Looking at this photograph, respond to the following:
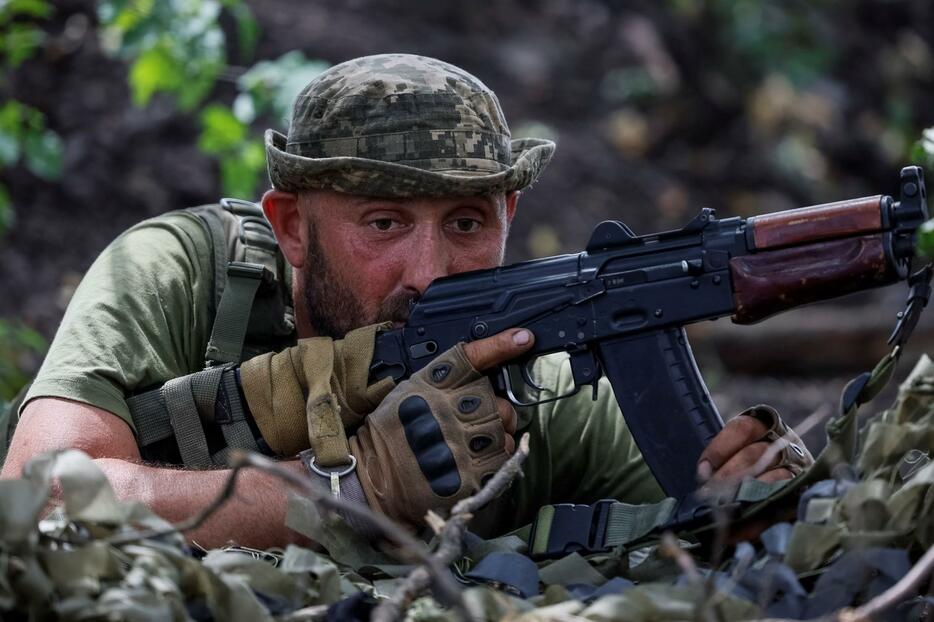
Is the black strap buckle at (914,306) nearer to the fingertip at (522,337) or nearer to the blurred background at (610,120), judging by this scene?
the fingertip at (522,337)

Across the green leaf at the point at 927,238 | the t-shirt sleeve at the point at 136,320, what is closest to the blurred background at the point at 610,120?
Result: the t-shirt sleeve at the point at 136,320

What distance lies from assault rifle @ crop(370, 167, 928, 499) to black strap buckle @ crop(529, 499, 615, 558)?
0.23m

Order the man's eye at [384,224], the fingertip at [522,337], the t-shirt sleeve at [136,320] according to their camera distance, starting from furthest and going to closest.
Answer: the man's eye at [384,224], the t-shirt sleeve at [136,320], the fingertip at [522,337]

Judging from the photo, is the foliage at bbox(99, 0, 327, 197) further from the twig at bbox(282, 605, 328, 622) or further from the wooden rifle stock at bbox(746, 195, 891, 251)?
the twig at bbox(282, 605, 328, 622)

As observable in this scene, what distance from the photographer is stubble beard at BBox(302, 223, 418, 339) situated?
130 inches

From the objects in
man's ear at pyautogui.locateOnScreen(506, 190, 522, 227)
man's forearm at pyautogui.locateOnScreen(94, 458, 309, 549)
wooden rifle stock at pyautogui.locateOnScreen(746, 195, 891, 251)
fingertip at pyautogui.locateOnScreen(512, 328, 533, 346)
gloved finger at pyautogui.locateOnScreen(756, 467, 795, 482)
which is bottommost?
man's forearm at pyautogui.locateOnScreen(94, 458, 309, 549)

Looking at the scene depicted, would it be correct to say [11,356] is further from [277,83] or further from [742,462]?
[742,462]

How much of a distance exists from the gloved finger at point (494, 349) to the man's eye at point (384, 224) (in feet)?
1.60

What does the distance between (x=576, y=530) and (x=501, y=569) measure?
1.24 ft

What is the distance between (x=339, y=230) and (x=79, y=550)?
5.00 feet

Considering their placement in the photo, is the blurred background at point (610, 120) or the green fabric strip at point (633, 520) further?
the blurred background at point (610, 120)

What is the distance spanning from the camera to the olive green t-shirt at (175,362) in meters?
3.19

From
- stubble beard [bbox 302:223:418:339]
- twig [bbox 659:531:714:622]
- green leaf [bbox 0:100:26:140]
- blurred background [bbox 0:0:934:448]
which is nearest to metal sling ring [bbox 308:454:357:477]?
stubble beard [bbox 302:223:418:339]

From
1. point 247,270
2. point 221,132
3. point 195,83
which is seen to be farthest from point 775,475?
point 195,83
